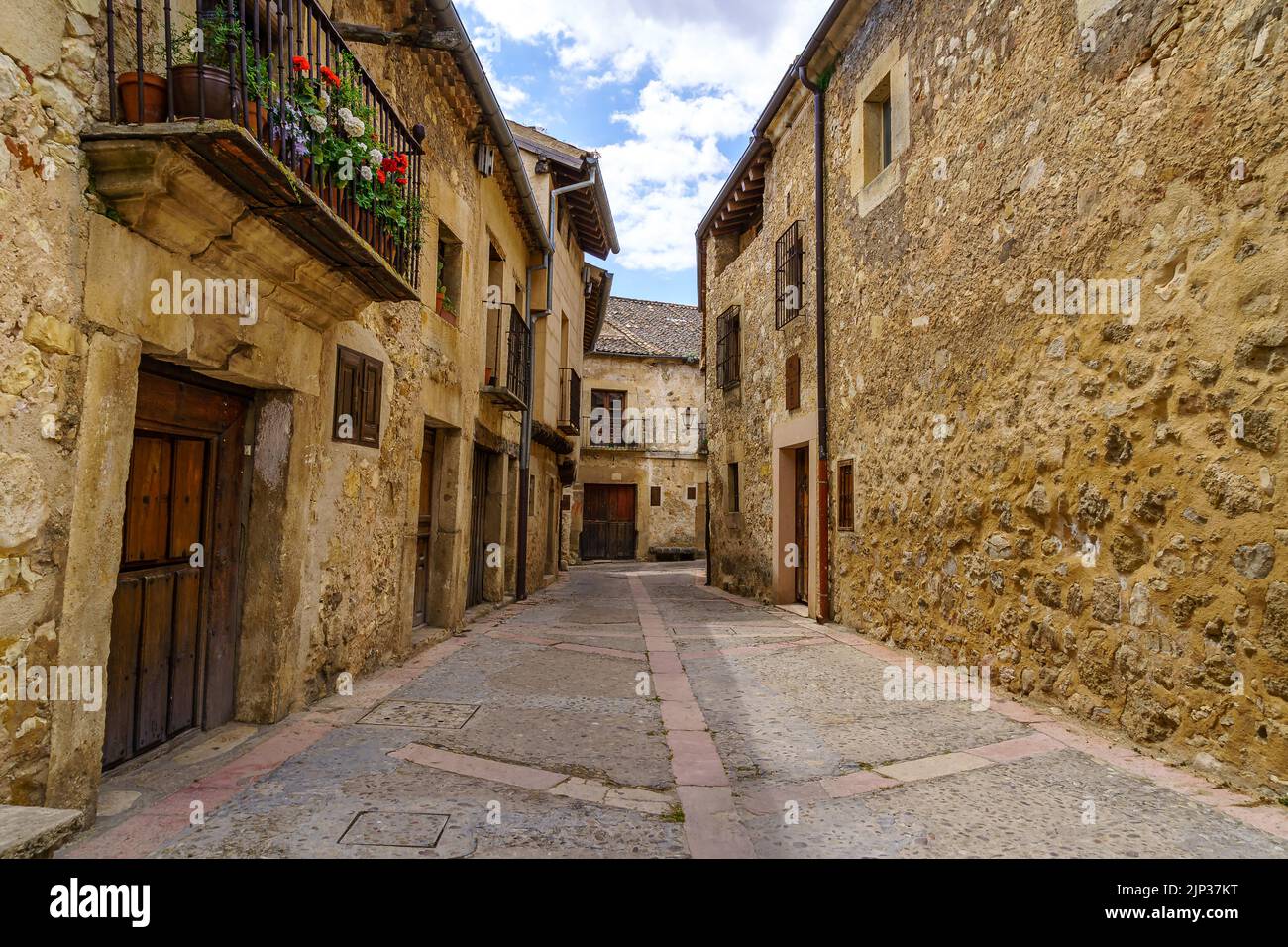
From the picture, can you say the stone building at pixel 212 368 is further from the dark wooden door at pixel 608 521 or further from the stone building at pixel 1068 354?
the dark wooden door at pixel 608 521

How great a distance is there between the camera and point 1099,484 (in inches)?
160

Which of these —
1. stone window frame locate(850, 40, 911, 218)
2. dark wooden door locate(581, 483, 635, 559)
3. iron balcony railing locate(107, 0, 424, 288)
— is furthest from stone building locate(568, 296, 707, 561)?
iron balcony railing locate(107, 0, 424, 288)

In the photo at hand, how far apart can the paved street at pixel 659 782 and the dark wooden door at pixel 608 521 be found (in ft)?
58.0

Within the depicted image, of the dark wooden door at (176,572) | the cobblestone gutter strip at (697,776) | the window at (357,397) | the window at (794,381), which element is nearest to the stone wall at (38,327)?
the dark wooden door at (176,572)

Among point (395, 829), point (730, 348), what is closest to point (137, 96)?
point (395, 829)

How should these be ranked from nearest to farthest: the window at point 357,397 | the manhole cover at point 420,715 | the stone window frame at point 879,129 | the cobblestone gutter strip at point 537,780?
the cobblestone gutter strip at point 537,780 < the manhole cover at point 420,715 < the window at point 357,397 < the stone window frame at point 879,129

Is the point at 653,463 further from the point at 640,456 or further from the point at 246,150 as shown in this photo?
the point at 246,150

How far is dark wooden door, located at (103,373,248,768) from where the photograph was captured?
10.7 feet

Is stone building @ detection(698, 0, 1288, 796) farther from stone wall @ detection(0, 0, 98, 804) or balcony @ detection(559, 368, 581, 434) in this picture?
balcony @ detection(559, 368, 581, 434)

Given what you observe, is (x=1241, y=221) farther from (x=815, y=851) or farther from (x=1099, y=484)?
(x=815, y=851)

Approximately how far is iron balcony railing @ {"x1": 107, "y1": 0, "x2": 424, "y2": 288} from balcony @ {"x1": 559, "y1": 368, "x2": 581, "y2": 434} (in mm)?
9188

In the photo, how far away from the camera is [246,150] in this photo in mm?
2730

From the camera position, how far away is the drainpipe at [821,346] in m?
8.32
